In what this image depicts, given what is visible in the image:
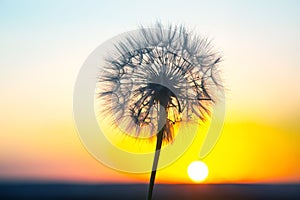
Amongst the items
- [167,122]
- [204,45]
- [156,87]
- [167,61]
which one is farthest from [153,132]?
[204,45]

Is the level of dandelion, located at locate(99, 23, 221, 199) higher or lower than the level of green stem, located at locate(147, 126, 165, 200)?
higher

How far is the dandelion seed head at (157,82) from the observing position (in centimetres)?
1020

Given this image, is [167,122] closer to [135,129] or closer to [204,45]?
[135,129]

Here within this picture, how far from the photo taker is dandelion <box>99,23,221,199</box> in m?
10.2

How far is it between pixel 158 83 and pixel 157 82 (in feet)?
0.11

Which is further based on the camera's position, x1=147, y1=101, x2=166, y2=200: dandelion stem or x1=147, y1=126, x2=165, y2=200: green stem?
x1=147, y1=101, x2=166, y2=200: dandelion stem

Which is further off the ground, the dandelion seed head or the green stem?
the dandelion seed head

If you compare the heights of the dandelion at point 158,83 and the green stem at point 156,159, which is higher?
the dandelion at point 158,83

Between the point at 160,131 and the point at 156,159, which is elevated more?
the point at 160,131

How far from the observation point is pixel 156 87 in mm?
10203

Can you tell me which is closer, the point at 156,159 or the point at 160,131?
the point at 156,159

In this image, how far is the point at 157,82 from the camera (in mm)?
10203

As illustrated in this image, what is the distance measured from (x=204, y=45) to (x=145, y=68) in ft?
5.04

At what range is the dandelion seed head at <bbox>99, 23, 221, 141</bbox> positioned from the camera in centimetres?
1020
